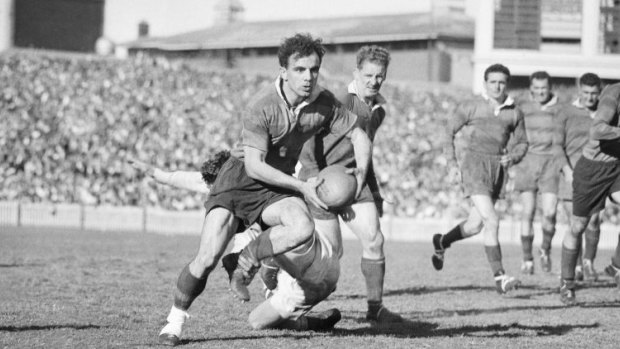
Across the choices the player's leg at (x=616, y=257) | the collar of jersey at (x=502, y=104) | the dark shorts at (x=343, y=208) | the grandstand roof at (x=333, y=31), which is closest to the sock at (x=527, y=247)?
the collar of jersey at (x=502, y=104)

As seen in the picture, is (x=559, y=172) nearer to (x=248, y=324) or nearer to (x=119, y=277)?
(x=119, y=277)

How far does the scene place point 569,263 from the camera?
11.3 metres

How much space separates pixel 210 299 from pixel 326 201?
364 cm

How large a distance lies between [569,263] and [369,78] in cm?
306

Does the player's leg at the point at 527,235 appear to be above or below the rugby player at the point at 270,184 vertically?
below

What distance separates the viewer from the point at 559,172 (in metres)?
15.3

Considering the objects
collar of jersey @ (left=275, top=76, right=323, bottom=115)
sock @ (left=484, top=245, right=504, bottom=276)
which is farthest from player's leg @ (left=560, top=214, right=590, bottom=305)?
collar of jersey @ (left=275, top=76, right=323, bottom=115)

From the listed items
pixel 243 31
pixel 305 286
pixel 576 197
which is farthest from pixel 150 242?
pixel 243 31

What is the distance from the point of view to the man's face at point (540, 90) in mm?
14828

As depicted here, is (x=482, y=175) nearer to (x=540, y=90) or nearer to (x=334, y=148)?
(x=540, y=90)

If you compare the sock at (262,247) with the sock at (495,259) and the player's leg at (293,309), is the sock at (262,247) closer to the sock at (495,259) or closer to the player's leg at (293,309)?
the player's leg at (293,309)

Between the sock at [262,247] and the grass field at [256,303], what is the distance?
633 millimetres

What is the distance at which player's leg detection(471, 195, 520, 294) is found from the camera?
38.6 feet

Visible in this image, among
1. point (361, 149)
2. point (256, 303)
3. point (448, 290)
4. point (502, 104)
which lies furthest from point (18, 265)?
point (361, 149)
